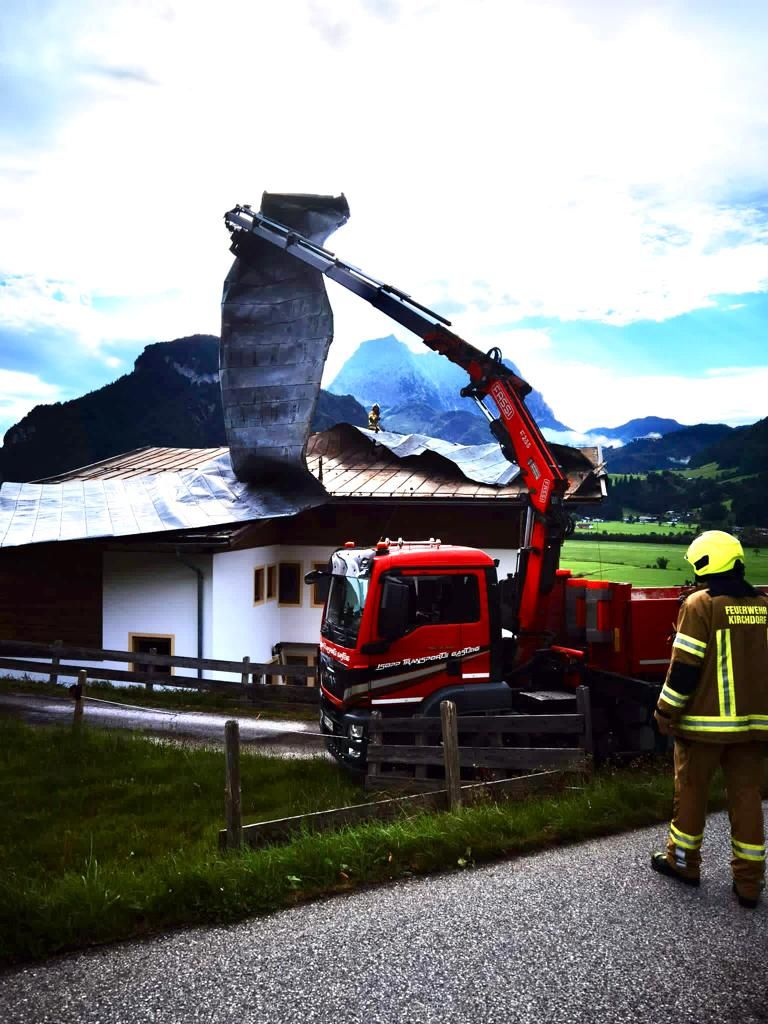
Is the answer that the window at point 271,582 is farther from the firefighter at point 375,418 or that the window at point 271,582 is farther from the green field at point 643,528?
the green field at point 643,528

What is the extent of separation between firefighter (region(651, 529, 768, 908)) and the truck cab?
4020mm

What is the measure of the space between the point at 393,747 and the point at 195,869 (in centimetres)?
316

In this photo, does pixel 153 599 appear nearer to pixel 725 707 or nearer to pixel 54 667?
pixel 54 667

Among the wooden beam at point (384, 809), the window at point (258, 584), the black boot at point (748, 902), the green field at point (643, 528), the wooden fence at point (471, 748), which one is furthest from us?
the green field at point (643, 528)

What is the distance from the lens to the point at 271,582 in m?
22.0

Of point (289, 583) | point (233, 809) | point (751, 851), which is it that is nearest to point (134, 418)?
point (289, 583)

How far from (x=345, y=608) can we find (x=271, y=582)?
1244cm

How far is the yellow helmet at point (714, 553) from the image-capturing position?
17.4ft

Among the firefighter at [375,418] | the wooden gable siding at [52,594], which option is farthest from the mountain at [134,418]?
the wooden gable siding at [52,594]

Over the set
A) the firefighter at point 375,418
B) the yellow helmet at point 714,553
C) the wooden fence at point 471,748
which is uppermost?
the firefighter at point 375,418

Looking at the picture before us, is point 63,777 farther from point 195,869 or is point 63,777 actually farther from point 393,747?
point 195,869

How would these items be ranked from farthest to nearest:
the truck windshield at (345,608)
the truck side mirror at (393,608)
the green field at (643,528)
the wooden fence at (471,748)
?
1. the green field at (643,528)
2. the truck windshield at (345,608)
3. the truck side mirror at (393,608)
4. the wooden fence at (471,748)

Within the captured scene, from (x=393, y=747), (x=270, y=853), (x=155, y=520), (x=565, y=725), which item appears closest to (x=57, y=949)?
(x=270, y=853)

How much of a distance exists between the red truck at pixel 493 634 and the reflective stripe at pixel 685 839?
3901mm
